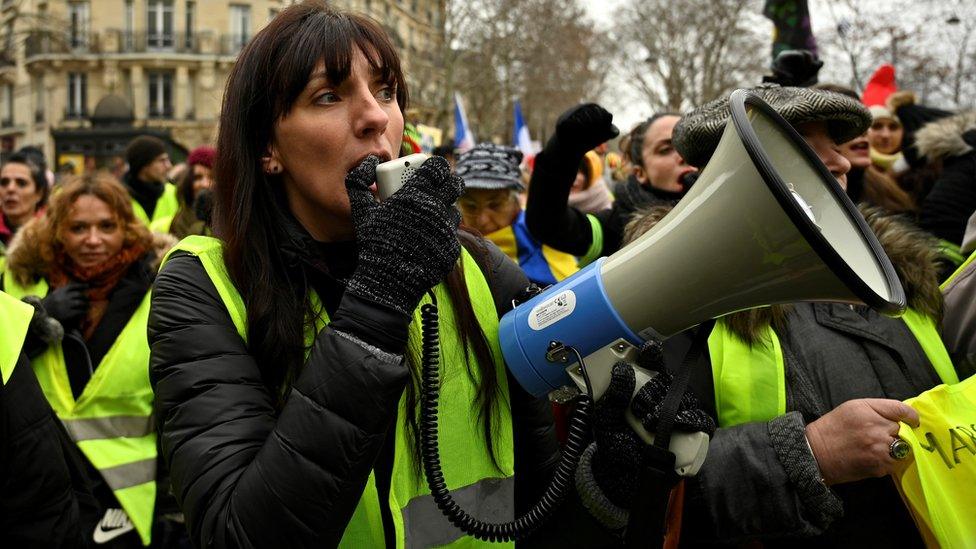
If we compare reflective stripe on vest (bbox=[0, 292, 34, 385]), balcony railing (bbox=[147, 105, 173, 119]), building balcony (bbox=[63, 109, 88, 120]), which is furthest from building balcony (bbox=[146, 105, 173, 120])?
reflective stripe on vest (bbox=[0, 292, 34, 385])

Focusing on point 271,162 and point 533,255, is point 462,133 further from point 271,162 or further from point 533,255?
point 271,162

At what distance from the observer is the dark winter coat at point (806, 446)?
5.61 ft

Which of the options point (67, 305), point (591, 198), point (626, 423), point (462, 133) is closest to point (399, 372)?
point (626, 423)

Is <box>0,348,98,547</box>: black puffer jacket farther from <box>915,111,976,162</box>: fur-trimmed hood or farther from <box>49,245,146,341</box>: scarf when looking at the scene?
<box>915,111,976,162</box>: fur-trimmed hood

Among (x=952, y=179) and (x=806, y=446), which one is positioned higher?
(x=952, y=179)

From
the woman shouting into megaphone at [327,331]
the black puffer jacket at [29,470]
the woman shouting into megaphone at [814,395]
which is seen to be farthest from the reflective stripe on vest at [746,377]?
the black puffer jacket at [29,470]

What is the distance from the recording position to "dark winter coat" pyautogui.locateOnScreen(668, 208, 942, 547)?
5.61ft

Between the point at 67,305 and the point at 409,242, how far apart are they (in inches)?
90.1

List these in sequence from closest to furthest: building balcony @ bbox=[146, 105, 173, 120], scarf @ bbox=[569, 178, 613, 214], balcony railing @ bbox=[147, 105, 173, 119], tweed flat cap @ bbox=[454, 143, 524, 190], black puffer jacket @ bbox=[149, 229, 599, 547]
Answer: black puffer jacket @ bbox=[149, 229, 599, 547], tweed flat cap @ bbox=[454, 143, 524, 190], scarf @ bbox=[569, 178, 613, 214], building balcony @ bbox=[146, 105, 173, 120], balcony railing @ bbox=[147, 105, 173, 119]

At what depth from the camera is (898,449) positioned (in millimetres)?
1657

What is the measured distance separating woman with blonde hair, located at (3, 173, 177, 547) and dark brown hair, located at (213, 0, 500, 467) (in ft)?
5.35

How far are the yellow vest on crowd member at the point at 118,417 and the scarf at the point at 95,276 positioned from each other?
287 millimetres

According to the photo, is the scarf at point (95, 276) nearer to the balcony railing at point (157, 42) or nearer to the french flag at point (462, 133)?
the french flag at point (462, 133)

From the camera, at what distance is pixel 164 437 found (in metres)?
1.33
